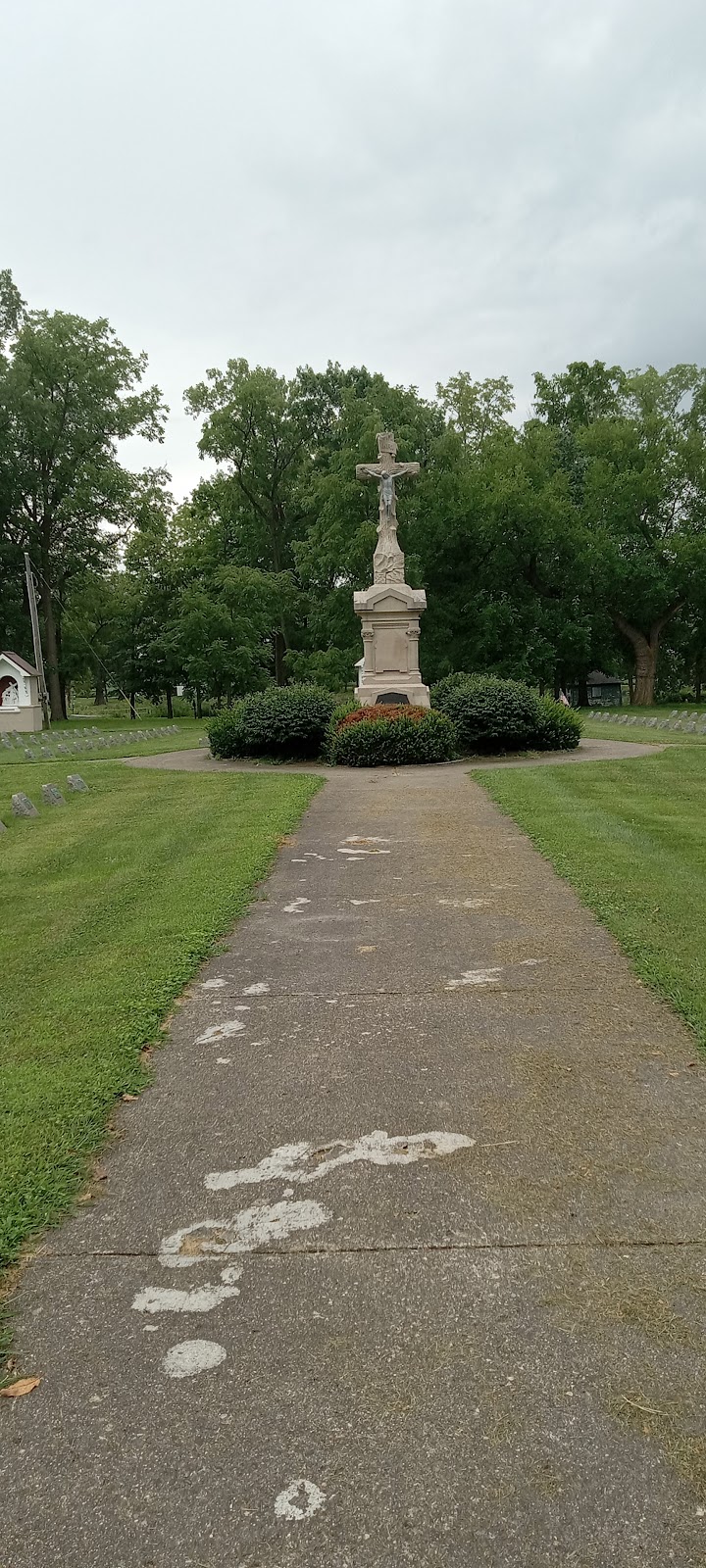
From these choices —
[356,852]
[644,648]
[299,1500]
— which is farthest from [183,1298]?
[644,648]

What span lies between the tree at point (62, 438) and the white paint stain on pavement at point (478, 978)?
38930mm

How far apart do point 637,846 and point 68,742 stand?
22995 millimetres

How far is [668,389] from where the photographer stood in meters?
39.4

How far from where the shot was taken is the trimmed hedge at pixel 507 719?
1664 centimetres

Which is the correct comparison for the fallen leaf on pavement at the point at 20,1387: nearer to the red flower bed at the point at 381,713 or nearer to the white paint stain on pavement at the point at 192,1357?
the white paint stain on pavement at the point at 192,1357

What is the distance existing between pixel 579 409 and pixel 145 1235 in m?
51.9

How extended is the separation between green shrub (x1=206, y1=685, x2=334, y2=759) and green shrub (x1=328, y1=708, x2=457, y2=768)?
1.20 m

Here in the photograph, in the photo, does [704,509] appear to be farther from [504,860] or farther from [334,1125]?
[334,1125]

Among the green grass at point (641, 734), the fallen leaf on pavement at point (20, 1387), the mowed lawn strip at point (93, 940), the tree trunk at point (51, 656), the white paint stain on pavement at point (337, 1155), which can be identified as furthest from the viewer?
the tree trunk at point (51, 656)

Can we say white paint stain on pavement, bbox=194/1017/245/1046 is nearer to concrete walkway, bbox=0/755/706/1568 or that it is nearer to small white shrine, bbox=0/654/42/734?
concrete walkway, bbox=0/755/706/1568

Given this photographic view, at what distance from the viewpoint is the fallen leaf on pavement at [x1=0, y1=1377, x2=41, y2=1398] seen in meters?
2.23

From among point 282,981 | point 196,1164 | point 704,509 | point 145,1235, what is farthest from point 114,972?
point 704,509

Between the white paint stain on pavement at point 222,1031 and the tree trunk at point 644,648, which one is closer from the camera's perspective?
the white paint stain on pavement at point 222,1031

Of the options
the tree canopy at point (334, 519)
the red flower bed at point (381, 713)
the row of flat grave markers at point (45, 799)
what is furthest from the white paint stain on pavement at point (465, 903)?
the tree canopy at point (334, 519)
